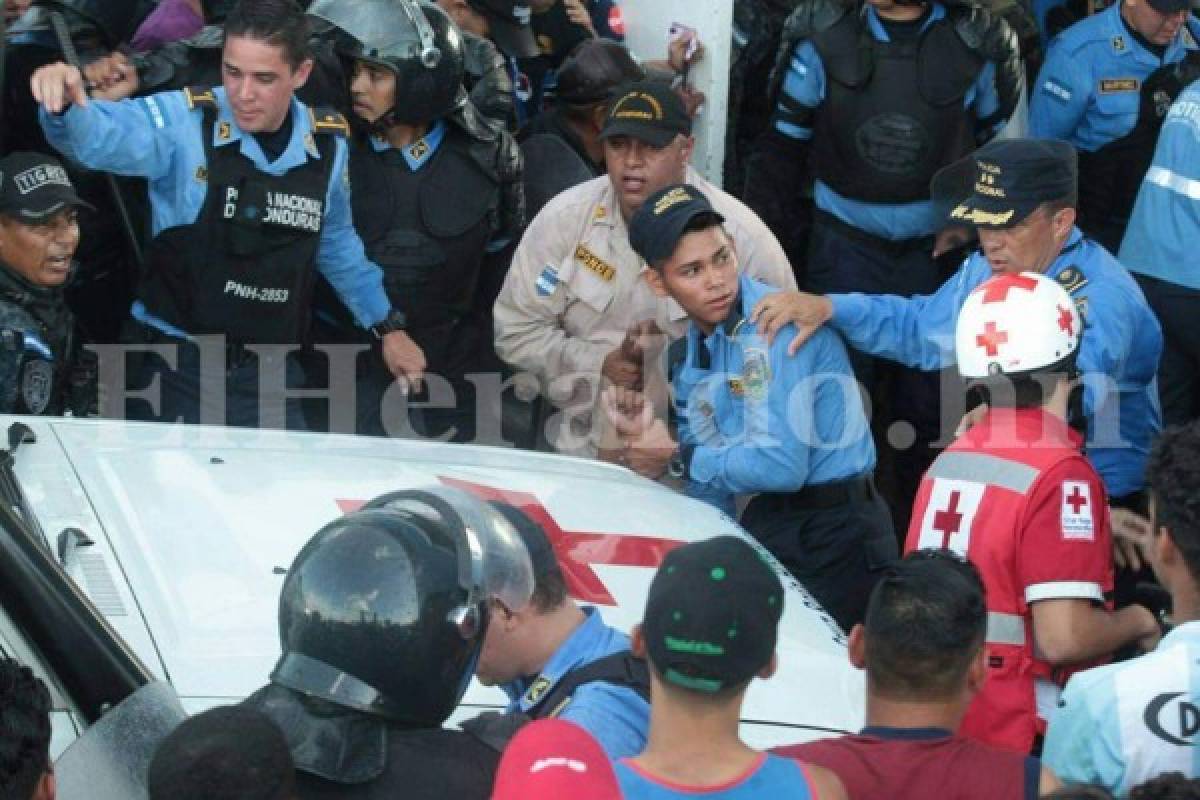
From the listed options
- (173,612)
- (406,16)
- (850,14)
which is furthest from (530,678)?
(850,14)

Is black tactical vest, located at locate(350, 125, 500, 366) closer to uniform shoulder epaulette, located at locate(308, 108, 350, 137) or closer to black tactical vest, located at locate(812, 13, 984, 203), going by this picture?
uniform shoulder epaulette, located at locate(308, 108, 350, 137)

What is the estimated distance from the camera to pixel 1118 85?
689 cm

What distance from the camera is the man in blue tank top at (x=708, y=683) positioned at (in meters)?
2.61

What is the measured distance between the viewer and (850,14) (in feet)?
21.5

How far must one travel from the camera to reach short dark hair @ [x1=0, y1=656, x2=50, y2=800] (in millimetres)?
2377

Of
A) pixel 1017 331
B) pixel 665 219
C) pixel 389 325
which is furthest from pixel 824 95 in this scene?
pixel 1017 331

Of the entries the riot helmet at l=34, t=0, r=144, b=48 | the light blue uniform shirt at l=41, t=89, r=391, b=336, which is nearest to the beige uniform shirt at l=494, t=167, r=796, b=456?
the light blue uniform shirt at l=41, t=89, r=391, b=336

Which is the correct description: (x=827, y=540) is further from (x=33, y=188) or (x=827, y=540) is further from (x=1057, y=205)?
(x=33, y=188)

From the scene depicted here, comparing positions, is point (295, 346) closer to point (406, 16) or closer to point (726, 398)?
point (406, 16)

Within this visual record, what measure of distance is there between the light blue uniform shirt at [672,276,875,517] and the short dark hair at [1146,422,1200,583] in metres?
1.66

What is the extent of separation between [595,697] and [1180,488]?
0.91 m

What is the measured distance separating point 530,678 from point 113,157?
2.74 metres

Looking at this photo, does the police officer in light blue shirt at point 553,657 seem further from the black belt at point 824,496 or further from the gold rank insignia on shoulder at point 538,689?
the black belt at point 824,496

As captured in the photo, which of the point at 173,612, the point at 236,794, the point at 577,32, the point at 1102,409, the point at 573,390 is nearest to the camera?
the point at 236,794
